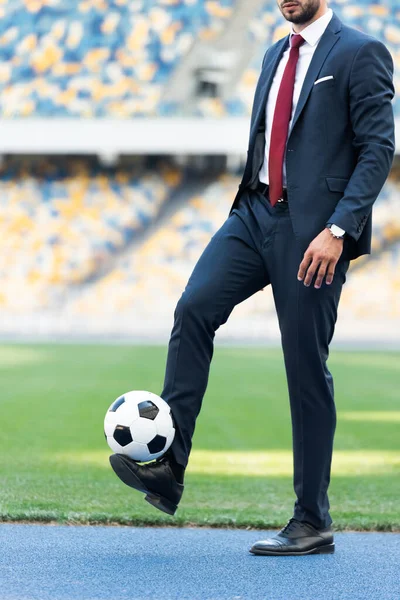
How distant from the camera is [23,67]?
2578 cm

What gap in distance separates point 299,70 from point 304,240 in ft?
1.87

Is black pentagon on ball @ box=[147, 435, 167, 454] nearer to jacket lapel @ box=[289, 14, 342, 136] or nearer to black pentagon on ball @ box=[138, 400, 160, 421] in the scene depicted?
black pentagon on ball @ box=[138, 400, 160, 421]

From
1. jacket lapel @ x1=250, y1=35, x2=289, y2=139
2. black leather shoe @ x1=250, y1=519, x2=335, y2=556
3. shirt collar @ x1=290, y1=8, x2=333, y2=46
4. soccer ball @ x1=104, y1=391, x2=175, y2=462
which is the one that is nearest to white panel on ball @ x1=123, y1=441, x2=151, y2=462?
soccer ball @ x1=104, y1=391, x2=175, y2=462

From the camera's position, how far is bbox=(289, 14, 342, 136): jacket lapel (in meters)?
3.26

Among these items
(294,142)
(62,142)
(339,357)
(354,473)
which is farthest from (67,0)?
(294,142)

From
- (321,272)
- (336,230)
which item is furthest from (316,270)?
(336,230)

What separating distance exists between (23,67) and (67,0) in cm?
213

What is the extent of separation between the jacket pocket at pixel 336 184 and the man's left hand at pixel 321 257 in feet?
0.55

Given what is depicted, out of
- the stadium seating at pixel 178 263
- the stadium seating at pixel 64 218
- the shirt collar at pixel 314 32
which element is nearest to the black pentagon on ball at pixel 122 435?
the shirt collar at pixel 314 32

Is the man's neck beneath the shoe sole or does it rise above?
above

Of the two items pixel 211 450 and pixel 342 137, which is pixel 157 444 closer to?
pixel 342 137

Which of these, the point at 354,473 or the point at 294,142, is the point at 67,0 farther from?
the point at 294,142

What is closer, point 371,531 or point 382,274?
point 371,531

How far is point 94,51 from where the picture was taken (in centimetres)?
2570
